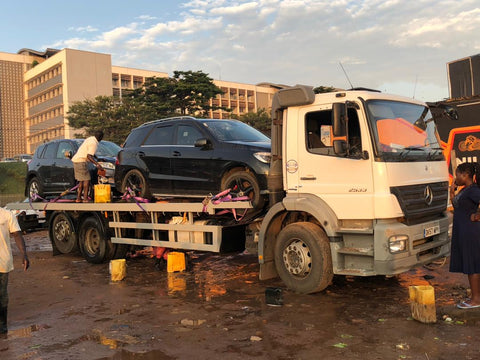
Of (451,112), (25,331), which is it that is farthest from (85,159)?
(451,112)

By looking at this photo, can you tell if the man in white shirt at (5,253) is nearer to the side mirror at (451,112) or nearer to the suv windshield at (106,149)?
the suv windshield at (106,149)

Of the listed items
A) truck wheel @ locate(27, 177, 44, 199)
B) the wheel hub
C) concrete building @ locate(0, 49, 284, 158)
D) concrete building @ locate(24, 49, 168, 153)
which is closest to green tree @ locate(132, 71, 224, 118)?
truck wheel @ locate(27, 177, 44, 199)

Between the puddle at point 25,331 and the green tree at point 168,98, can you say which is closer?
the puddle at point 25,331

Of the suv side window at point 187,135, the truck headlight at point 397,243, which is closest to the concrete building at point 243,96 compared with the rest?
the suv side window at point 187,135

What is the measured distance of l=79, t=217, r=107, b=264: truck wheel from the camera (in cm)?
966

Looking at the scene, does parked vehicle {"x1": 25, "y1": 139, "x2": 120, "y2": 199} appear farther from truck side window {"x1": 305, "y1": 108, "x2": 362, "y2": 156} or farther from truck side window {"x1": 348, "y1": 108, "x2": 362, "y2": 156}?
truck side window {"x1": 348, "y1": 108, "x2": 362, "y2": 156}

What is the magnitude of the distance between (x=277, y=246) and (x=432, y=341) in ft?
8.27

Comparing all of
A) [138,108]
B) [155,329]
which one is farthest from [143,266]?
[138,108]

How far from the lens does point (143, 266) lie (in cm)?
961

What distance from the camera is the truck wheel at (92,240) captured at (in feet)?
31.7

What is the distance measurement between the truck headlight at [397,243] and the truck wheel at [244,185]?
2.08m

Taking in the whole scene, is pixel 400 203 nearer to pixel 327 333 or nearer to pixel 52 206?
pixel 327 333

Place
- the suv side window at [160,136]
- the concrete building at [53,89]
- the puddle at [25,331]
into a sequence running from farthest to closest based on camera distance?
the concrete building at [53,89] < the suv side window at [160,136] < the puddle at [25,331]

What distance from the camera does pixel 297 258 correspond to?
6.36 metres
